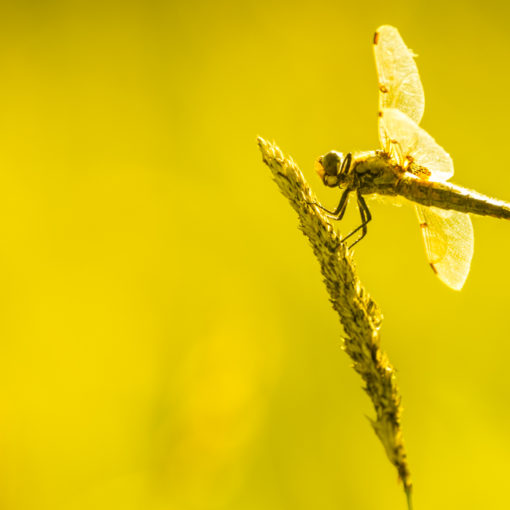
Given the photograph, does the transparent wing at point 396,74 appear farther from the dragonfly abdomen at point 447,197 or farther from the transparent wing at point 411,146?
the dragonfly abdomen at point 447,197

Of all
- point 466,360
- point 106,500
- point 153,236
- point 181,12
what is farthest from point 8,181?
point 466,360

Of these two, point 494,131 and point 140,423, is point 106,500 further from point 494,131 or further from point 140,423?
point 494,131

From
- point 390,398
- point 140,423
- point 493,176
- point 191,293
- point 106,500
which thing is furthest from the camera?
point 493,176

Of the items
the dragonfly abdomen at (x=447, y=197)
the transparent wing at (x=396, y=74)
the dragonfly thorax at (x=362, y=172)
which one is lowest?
the dragonfly abdomen at (x=447, y=197)

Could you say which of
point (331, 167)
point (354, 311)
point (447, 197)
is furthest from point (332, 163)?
point (354, 311)

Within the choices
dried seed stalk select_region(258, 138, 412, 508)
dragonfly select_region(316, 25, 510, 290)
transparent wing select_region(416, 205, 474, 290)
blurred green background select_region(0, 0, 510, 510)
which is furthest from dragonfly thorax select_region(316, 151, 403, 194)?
blurred green background select_region(0, 0, 510, 510)

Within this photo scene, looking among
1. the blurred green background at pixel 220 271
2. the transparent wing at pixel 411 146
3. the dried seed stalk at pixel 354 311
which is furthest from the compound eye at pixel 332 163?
the blurred green background at pixel 220 271
